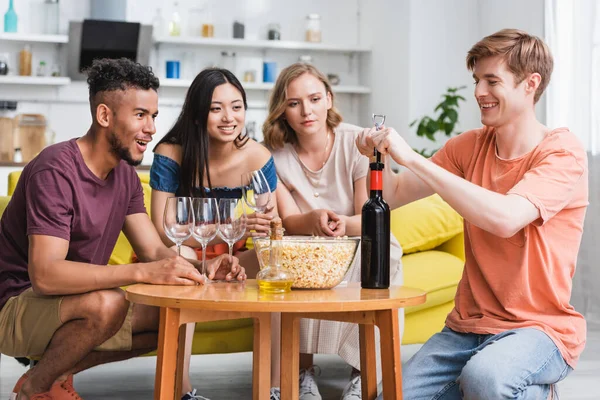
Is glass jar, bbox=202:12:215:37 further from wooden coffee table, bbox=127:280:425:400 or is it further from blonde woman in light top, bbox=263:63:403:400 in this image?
wooden coffee table, bbox=127:280:425:400

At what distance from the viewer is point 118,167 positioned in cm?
233

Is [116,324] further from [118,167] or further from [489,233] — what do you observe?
[489,233]

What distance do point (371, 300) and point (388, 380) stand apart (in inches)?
9.2

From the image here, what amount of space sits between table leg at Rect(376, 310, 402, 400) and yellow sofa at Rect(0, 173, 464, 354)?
1.11m

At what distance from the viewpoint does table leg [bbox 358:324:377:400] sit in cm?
205

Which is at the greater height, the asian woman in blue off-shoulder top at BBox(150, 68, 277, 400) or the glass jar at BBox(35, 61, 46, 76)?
the glass jar at BBox(35, 61, 46, 76)

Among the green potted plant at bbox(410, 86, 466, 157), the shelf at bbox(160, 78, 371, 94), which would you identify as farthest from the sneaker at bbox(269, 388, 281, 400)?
the shelf at bbox(160, 78, 371, 94)

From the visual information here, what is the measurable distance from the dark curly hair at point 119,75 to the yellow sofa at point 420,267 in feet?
3.19

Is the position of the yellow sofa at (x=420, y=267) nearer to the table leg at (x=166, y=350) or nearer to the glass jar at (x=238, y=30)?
the table leg at (x=166, y=350)

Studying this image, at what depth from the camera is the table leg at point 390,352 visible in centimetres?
176

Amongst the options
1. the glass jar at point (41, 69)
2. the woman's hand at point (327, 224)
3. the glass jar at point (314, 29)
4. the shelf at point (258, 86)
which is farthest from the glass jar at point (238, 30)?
the woman's hand at point (327, 224)

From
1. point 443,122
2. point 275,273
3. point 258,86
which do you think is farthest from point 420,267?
point 258,86

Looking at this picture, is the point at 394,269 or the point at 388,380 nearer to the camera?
the point at 388,380

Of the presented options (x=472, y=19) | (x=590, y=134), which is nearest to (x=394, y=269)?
(x=590, y=134)
